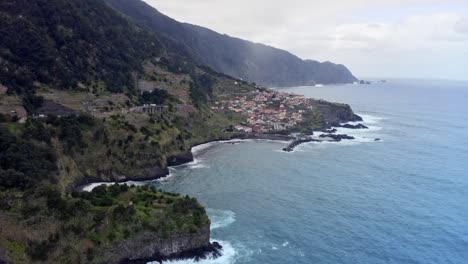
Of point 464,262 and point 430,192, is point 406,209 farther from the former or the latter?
point 464,262

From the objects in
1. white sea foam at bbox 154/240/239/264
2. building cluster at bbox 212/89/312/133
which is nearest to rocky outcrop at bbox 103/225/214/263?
white sea foam at bbox 154/240/239/264

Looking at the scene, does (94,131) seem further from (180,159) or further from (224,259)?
(224,259)

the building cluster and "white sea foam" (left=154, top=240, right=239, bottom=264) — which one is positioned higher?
the building cluster

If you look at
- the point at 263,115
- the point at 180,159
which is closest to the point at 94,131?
the point at 180,159

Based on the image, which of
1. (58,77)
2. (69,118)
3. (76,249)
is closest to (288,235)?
(76,249)

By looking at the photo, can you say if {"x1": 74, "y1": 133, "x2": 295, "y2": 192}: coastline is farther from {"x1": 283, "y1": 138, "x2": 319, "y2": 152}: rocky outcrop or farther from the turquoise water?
{"x1": 283, "y1": 138, "x2": 319, "y2": 152}: rocky outcrop
